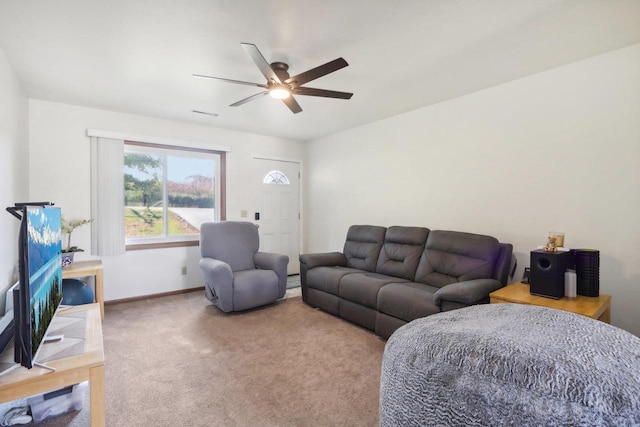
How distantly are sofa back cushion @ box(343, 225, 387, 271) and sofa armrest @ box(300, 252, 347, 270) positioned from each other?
0.32ft

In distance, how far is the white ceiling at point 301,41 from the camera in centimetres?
182

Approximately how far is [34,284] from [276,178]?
4.18 meters


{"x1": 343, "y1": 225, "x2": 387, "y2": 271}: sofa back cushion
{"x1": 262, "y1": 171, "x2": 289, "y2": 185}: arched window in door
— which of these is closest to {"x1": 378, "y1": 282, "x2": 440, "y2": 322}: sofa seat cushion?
{"x1": 343, "y1": 225, "x2": 387, "y2": 271}: sofa back cushion

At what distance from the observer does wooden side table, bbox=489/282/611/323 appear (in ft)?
6.16

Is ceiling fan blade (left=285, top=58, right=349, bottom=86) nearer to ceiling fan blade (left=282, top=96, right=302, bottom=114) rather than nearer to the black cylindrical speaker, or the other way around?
ceiling fan blade (left=282, top=96, right=302, bottom=114)

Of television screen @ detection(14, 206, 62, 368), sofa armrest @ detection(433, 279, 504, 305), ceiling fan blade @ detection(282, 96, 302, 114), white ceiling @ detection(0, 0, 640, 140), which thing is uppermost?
white ceiling @ detection(0, 0, 640, 140)

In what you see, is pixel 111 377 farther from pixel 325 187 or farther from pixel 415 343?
pixel 325 187

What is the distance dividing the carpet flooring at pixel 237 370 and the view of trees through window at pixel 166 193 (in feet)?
3.98

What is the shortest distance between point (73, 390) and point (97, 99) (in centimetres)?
296

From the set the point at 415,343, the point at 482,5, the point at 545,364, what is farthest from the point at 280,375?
the point at 482,5

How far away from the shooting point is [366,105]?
11.7 ft

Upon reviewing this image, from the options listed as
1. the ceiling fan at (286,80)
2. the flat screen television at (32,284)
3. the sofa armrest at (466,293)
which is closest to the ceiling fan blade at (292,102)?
the ceiling fan at (286,80)

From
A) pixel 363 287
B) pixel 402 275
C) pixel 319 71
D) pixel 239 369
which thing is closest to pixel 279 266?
pixel 363 287

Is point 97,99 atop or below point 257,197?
atop
